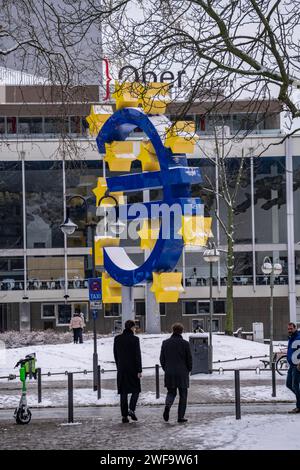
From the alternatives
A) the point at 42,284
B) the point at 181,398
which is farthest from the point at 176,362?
the point at 42,284

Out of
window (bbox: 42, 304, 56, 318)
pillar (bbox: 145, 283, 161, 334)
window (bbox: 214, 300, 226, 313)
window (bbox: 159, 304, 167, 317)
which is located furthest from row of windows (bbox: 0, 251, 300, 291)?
pillar (bbox: 145, 283, 161, 334)

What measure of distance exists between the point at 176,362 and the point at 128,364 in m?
0.88

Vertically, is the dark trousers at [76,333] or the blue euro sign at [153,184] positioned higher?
the blue euro sign at [153,184]

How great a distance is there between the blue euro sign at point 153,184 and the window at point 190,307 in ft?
72.6

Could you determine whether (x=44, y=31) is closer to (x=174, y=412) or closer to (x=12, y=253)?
(x=174, y=412)

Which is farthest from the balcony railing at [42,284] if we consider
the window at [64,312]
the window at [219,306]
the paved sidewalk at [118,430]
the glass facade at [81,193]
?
the paved sidewalk at [118,430]

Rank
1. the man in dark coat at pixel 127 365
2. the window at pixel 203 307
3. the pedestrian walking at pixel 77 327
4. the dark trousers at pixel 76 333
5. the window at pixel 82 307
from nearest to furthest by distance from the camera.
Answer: the man in dark coat at pixel 127 365 → the pedestrian walking at pixel 77 327 → the dark trousers at pixel 76 333 → the window at pixel 82 307 → the window at pixel 203 307

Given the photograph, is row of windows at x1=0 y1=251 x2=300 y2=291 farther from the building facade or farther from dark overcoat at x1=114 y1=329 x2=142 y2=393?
dark overcoat at x1=114 y1=329 x2=142 y2=393

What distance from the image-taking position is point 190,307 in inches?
2292

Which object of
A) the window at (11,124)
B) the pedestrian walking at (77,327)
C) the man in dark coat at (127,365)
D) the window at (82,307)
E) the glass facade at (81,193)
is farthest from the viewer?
the window at (11,124)

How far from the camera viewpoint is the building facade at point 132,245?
5697 cm

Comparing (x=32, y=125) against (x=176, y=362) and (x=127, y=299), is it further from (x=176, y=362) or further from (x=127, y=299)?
(x=176, y=362)

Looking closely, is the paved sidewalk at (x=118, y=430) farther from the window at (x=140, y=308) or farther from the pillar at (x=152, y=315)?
the window at (x=140, y=308)

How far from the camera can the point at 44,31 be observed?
17.1 m
